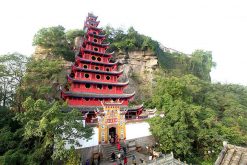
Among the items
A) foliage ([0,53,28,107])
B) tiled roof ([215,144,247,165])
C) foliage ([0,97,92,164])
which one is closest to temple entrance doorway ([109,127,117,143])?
foliage ([0,97,92,164])

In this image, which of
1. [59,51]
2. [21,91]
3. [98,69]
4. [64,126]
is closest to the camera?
[64,126]

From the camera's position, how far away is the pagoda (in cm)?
1708

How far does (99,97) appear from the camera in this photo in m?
21.0

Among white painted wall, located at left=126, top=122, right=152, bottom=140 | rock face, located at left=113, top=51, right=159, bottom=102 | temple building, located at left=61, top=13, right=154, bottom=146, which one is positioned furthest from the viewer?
rock face, located at left=113, top=51, right=159, bottom=102

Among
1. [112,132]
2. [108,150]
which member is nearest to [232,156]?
[108,150]

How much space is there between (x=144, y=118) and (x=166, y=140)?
386 centimetres

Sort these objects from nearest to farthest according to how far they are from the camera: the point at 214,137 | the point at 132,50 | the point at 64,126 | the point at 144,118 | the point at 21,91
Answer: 1. the point at 64,126
2. the point at 21,91
3. the point at 214,137
4. the point at 144,118
5. the point at 132,50

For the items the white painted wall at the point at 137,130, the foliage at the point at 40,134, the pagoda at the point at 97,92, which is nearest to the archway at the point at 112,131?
the pagoda at the point at 97,92

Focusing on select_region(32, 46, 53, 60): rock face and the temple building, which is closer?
the temple building

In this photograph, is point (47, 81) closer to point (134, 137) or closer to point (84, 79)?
point (84, 79)

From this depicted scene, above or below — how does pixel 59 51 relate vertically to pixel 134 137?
above

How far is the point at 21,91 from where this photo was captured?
15.6m

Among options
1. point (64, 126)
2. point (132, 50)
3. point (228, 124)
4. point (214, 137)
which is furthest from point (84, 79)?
point (228, 124)

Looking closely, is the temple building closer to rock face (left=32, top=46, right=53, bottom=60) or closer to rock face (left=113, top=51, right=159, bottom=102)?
rock face (left=32, top=46, right=53, bottom=60)
